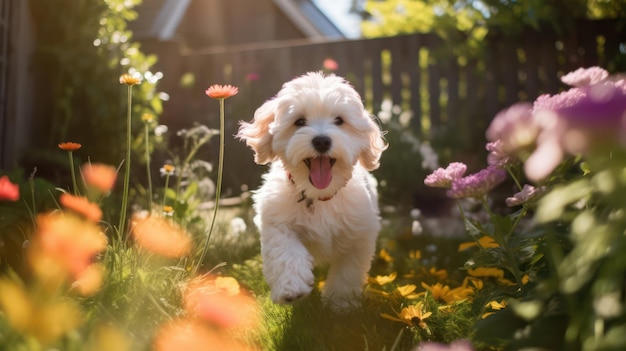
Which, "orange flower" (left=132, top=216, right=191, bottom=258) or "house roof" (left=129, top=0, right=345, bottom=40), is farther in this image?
"house roof" (left=129, top=0, right=345, bottom=40)

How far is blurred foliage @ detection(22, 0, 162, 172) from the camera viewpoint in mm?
5527

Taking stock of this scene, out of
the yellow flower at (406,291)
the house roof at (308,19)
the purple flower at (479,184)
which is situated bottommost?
the yellow flower at (406,291)

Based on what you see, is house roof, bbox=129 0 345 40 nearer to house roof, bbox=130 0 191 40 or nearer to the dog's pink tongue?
house roof, bbox=130 0 191 40

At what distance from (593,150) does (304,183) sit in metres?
1.96

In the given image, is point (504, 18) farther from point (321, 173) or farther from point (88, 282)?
point (88, 282)

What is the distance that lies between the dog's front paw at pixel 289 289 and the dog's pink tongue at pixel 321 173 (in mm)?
519

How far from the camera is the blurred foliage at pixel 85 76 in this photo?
218 inches

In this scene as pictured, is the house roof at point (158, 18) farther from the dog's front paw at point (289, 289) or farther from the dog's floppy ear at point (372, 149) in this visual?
the dog's front paw at point (289, 289)

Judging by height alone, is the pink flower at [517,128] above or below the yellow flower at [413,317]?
above

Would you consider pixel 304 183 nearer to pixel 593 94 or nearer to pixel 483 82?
pixel 593 94

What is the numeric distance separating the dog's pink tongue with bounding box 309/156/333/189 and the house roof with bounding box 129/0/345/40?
859 centimetres

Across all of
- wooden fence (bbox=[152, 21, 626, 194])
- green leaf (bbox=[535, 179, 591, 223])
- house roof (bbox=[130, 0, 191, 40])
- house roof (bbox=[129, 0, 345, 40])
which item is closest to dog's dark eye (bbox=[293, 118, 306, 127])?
green leaf (bbox=[535, 179, 591, 223])

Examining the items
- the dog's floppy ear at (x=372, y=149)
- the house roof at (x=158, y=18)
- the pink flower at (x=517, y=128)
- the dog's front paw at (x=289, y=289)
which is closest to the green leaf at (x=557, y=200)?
the pink flower at (x=517, y=128)

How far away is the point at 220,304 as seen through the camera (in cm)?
226
